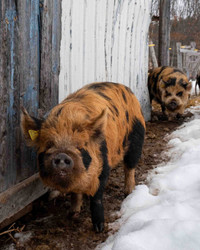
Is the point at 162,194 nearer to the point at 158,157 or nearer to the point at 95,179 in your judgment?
the point at 95,179

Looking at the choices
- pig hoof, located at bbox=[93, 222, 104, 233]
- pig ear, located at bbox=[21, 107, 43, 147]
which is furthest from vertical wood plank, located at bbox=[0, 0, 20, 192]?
pig hoof, located at bbox=[93, 222, 104, 233]

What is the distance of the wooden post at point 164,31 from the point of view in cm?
748

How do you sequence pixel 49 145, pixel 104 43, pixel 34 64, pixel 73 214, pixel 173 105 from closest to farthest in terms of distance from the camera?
pixel 49 145 < pixel 34 64 < pixel 73 214 < pixel 104 43 < pixel 173 105

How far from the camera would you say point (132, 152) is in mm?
3328

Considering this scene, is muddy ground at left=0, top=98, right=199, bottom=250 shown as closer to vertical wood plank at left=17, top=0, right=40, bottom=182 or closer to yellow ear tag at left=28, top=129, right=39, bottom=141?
vertical wood plank at left=17, top=0, right=40, bottom=182

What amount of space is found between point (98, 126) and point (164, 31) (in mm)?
6098

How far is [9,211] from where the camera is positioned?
2562mm

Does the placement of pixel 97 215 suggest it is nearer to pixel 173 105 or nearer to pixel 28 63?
pixel 28 63

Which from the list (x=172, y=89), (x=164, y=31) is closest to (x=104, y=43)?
(x=172, y=89)

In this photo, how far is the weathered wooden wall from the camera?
7.67 feet

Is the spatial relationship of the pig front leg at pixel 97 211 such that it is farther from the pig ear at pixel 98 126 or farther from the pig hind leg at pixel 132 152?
the pig hind leg at pixel 132 152

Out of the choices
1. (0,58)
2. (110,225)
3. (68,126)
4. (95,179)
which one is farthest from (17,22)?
(110,225)

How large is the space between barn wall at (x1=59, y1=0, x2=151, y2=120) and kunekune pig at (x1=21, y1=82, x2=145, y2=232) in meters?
0.86

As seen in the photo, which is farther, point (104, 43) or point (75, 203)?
point (104, 43)
